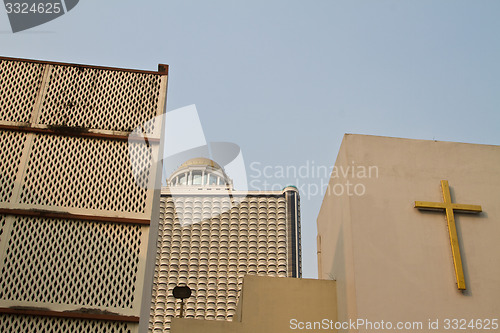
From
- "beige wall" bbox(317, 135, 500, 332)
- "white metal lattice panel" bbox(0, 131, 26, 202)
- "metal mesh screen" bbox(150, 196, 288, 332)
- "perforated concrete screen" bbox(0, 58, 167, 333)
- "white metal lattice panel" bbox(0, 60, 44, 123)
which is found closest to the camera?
"perforated concrete screen" bbox(0, 58, 167, 333)

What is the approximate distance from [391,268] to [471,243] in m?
1.61

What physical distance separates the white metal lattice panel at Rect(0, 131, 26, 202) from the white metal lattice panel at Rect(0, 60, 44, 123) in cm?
35

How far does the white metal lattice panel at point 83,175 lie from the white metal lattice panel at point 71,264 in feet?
1.27

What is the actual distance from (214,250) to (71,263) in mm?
69318

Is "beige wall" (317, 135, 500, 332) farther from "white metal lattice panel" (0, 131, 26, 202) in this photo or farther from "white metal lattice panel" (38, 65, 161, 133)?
"white metal lattice panel" (0, 131, 26, 202)

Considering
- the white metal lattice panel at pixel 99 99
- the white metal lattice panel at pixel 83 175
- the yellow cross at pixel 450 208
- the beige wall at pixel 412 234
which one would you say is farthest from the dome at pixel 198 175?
the yellow cross at pixel 450 208

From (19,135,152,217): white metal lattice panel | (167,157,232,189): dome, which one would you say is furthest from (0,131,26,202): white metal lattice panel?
(167,157,232,189): dome

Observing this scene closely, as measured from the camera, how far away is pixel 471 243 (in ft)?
35.4

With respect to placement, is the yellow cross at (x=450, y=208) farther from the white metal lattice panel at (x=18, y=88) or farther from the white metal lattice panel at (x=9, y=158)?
the white metal lattice panel at (x=18, y=88)

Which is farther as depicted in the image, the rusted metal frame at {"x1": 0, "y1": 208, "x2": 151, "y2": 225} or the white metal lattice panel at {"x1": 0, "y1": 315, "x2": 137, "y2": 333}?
the rusted metal frame at {"x1": 0, "y1": 208, "x2": 151, "y2": 225}

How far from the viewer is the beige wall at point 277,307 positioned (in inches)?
478

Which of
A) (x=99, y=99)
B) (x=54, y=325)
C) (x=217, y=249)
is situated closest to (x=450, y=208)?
(x=99, y=99)

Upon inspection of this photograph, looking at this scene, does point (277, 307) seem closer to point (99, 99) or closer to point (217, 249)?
point (99, 99)

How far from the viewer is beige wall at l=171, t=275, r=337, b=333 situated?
12133 mm
